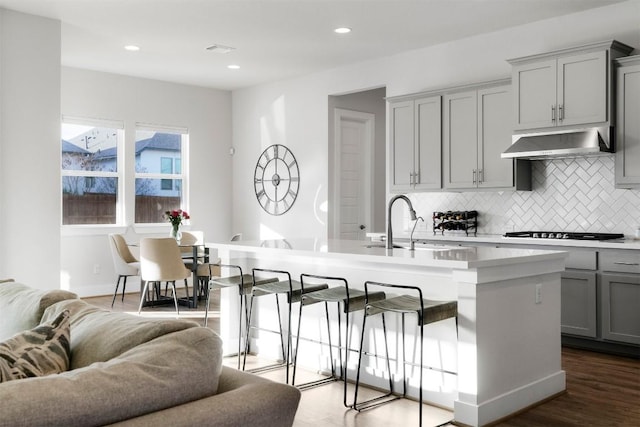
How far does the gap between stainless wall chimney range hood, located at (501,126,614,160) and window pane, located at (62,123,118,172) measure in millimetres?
5078

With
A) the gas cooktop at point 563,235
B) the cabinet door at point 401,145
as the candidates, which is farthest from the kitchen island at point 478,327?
the cabinet door at point 401,145

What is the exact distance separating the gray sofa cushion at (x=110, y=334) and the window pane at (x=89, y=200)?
6173 mm

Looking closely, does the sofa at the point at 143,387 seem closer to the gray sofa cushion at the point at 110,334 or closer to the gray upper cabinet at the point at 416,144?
the gray sofa cushion at the point at 110,334

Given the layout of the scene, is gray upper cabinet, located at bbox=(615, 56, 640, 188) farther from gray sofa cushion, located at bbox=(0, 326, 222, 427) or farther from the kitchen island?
gray sofa cushion, located at bbox=(0, 326, 222, 427)

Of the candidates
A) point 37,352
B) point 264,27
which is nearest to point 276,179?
point 264,27

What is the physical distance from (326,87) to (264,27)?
1.91 m

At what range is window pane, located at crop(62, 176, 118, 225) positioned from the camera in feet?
24.6

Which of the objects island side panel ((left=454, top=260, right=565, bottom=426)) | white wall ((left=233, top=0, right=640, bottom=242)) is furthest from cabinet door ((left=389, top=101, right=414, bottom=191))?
island side panel ((left=454, top=260, right=565, bottom=426))

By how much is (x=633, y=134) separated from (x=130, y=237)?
6018mm

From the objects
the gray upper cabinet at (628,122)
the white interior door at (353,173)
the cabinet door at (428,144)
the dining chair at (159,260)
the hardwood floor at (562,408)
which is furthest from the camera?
the white interior door at (353,173)

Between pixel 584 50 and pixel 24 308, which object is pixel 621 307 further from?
pixel 24 308

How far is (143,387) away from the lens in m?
1.37

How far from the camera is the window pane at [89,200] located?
295 inches

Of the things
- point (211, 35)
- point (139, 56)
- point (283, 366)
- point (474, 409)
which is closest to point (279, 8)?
point (211, 35)
